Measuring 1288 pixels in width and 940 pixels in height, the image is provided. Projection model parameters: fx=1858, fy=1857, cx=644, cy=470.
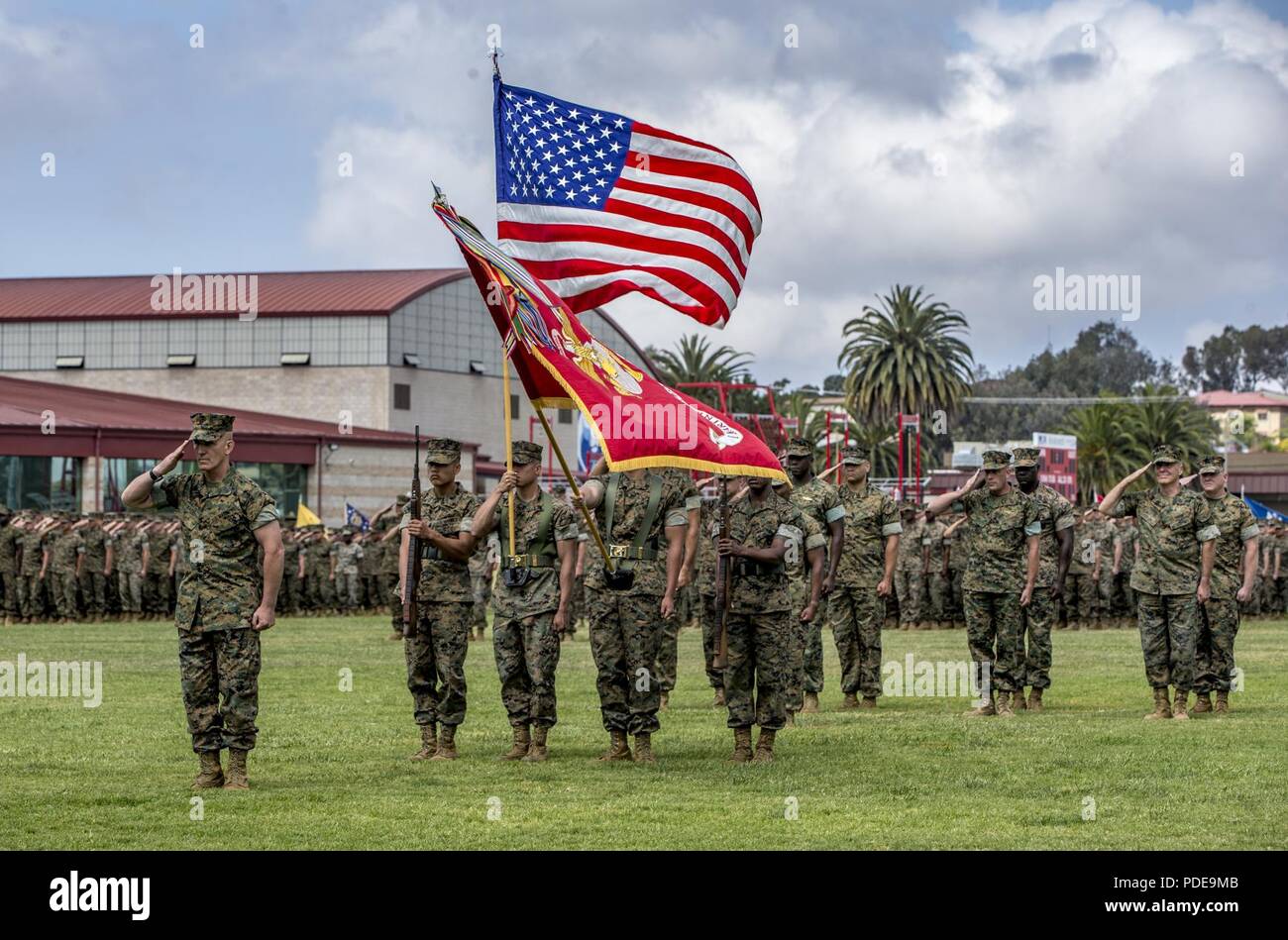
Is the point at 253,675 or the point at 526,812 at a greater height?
the point at 253,675

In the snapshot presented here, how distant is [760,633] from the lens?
1326 centimetres

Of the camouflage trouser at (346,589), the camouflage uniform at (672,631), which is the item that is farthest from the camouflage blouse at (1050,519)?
the camouflage trouser at (346,589)

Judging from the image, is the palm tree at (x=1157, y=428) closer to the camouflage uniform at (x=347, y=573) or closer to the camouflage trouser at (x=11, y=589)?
the camouflage uniform at (x=347, y=573)

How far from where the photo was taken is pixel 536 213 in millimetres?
14250

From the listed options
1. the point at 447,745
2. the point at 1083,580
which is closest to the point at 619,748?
the point at 447,745

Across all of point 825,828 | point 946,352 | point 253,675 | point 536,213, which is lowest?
point 825,828

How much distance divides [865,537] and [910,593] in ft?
53.6

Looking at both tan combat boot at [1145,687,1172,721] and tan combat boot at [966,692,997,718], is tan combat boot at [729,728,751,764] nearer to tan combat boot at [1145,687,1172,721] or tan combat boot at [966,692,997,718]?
tan combat boot at [966,692,997,718]

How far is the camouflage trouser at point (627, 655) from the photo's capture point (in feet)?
43.8

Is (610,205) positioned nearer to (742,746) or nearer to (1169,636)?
(742,746)
